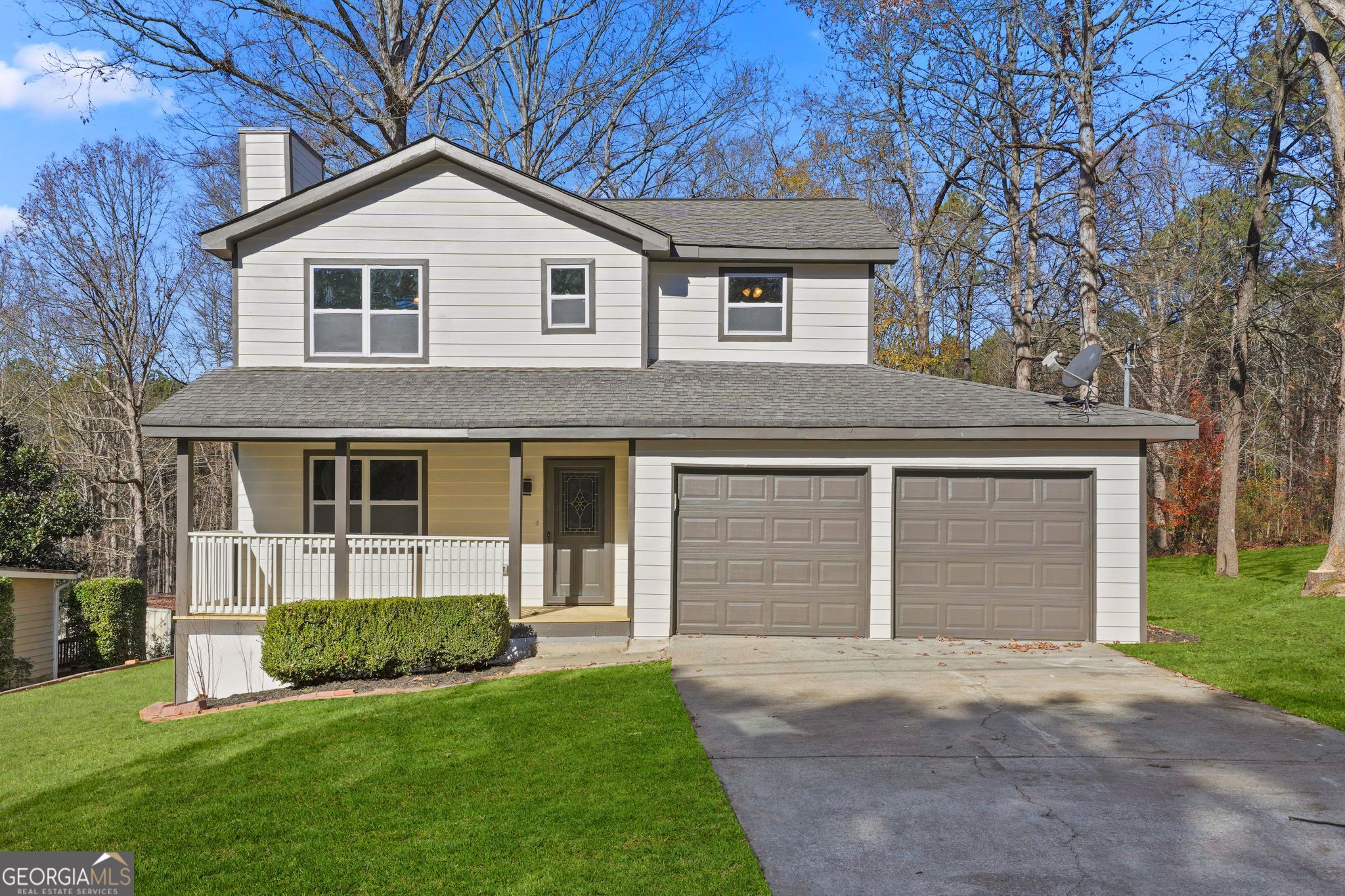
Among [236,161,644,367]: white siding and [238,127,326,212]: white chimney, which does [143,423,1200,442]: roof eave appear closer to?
[236,161,644,367]: white siding

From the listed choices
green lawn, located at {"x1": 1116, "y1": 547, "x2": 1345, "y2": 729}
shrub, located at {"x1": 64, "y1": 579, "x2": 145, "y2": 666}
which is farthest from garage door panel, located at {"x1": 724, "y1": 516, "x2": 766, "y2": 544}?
shrub, located at {"x1": 64, "y1": 579, "x2": 145, "y2": 666}

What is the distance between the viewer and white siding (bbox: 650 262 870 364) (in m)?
13.4

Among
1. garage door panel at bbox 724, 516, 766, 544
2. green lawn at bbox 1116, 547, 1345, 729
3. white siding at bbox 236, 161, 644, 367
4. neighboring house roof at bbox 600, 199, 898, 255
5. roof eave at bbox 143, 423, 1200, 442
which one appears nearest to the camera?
green lawn at bbox 1116, 547, 1345, 729

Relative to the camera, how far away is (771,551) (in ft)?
36.9

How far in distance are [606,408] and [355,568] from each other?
3934 millimetres

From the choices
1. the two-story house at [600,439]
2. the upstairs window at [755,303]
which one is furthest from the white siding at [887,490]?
the upstairs window at [755,303]

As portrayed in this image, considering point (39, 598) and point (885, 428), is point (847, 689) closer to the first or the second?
point (885, 428)

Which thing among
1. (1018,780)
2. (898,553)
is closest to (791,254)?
(898,553)

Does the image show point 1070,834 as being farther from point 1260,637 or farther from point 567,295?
point 567,295

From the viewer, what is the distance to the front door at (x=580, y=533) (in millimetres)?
12773

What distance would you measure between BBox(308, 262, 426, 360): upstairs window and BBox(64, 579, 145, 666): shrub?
9421 mm

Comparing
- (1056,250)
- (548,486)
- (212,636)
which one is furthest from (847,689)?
(1056,250)

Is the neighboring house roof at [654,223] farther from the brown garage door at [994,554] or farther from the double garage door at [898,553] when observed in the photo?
the brown garage door at [994,554]

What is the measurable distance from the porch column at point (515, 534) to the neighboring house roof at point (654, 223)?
3.78 m
